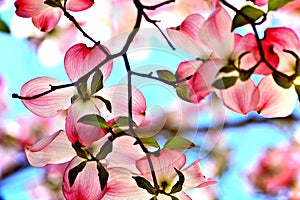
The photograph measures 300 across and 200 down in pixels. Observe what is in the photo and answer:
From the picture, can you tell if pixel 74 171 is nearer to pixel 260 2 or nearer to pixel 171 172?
pixel 171 172

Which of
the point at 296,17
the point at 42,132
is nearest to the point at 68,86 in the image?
the point at 296,17

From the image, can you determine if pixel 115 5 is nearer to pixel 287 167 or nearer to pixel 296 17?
pixel 296 17

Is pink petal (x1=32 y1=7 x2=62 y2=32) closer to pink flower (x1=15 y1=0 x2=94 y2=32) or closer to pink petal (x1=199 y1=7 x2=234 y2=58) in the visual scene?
pink flower (x1=15 y1=0 x2=94 y2=32)

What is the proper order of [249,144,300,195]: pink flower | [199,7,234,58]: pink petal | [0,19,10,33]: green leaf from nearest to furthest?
[199,7,234,58]: pink petal
[0,19,10,33]: green leaf
[249,144,300,195]: pink flower

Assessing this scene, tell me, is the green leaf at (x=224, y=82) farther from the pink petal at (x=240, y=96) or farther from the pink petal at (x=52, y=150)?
the pink petal at (x=52, y=150)

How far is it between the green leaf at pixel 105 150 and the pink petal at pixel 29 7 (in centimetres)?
13

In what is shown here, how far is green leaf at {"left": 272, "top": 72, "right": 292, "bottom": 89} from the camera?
48cm

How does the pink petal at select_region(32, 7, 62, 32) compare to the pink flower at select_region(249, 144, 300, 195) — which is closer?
the pink petal at select_region(32, 7, 62, 32)

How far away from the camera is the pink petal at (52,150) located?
496mm

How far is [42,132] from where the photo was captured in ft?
4.97

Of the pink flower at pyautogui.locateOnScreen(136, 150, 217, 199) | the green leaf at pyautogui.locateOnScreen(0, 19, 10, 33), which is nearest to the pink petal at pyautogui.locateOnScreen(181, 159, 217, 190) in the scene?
the pink flower at pyautogui.locateOnScreen(136, 150, 217, 199)

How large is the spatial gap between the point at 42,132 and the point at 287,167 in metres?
→ 0.69

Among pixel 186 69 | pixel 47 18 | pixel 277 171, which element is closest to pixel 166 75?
pixel 186 69

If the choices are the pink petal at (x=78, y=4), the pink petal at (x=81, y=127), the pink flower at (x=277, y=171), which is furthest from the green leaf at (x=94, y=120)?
the pink flower at (x=277, y=171)
